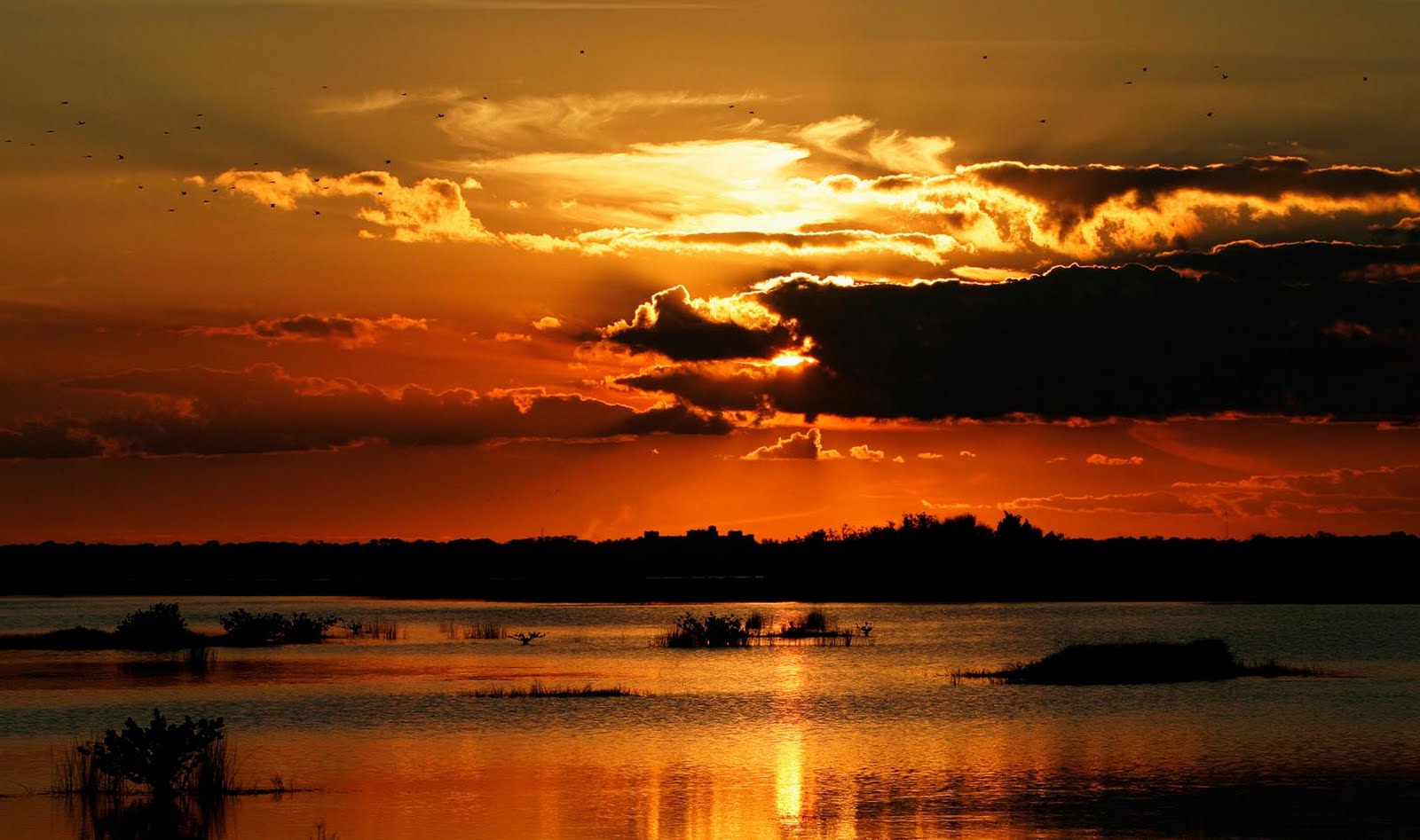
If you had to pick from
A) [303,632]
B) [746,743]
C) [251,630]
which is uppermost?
[251,630]

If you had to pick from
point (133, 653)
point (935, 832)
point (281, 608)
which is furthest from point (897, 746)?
point (281, 608)

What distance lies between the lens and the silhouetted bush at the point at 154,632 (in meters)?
86.4

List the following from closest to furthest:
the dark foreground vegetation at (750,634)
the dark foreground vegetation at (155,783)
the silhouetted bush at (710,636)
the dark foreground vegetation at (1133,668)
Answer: the dark foreground vegetation at (155,783) < the dark foreground vegetation at (1133,668) < the silhouetted bush at (710,636) < the dark foreground vegetation at (750,634)

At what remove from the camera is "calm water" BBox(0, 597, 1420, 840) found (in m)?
33.7

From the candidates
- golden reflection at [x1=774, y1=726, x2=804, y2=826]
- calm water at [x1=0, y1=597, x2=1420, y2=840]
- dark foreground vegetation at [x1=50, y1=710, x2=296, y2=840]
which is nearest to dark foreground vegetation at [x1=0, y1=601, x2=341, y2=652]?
calm water at [x1=0, y1=597, x2=1420, y2=840]

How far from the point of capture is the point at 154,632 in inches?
3403

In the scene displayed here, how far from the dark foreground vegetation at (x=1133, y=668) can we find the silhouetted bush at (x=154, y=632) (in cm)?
4436

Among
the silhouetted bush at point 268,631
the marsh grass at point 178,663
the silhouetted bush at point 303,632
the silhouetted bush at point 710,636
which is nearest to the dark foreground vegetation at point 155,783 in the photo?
the marsh grass at point 178,663

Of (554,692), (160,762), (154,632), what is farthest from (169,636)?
(160,762)

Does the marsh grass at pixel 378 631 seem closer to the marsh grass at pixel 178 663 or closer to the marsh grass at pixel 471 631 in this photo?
the marsh grass at pixel 471 631

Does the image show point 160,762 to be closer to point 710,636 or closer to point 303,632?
point 710,636

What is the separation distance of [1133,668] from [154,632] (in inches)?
2064

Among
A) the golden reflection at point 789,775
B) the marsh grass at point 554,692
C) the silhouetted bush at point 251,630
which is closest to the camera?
the golden reflection at point 789,775

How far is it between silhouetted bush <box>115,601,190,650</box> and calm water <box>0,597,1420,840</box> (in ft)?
10.5
